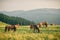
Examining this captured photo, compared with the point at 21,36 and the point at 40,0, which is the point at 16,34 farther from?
the point at 40,0

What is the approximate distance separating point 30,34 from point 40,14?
0.41 metres

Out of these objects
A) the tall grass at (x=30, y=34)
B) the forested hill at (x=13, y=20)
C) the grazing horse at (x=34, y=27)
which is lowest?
the tall grass at (x=30, y=34)

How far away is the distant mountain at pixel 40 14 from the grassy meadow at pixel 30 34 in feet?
0.50

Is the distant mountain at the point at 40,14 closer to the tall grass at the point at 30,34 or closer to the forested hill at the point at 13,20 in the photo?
the forested hill at the point at 13,20

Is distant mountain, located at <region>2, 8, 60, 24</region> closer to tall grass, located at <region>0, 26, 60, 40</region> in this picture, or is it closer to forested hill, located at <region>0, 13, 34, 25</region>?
forested hill, located at <region>0, 13, 34, 25</region>

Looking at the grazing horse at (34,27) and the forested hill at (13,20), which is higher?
the forested hill at (13,20)

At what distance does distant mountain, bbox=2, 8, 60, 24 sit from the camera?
7.86ft

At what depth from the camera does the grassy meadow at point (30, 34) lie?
7.62 ft

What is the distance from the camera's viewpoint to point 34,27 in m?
2.37

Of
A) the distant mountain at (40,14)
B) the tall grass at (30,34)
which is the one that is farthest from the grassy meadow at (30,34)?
the distant mountain at (40,14)

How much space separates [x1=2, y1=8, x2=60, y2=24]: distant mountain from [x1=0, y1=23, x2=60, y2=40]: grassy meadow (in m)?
0.15

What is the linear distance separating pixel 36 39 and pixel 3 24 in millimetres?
656

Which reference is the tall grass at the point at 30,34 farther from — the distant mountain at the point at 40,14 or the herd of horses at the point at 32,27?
the distant mountain at the point at 40,14

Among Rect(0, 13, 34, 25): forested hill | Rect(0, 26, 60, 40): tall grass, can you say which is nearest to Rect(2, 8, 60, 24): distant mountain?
Rect(0, 13, 34, 25): forested hill
